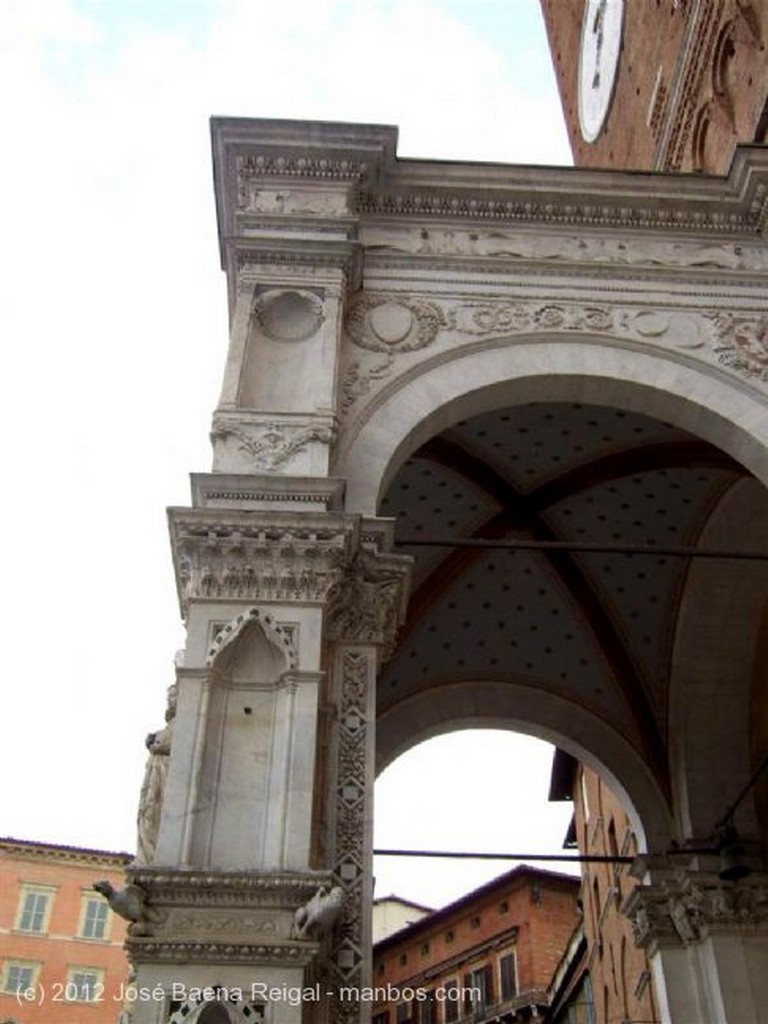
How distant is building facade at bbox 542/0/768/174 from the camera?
13.9 meters

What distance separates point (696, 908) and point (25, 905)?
24363 mm

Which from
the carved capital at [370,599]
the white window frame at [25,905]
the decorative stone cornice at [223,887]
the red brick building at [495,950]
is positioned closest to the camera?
the decorative stone cornice at [223,887]

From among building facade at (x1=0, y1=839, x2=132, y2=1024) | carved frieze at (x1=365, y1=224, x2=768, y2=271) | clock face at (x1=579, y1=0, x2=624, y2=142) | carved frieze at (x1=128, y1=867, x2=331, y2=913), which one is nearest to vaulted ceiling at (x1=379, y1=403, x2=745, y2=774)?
carved frieze at (x1=365, y1=224, x2=768, y2=271)

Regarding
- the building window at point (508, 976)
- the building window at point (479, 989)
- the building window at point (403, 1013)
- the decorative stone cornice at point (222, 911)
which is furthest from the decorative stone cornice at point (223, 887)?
the building window at point (403, 1013)

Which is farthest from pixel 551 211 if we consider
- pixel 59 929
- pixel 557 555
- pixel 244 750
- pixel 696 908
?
pixel 59 929

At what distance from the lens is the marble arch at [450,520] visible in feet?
22.1

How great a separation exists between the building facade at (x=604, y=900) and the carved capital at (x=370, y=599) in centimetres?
868

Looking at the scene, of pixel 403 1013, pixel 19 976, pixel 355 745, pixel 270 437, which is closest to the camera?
pixel 355 745

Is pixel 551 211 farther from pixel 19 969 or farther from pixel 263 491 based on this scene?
pixel 19 969

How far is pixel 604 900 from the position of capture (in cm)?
2078

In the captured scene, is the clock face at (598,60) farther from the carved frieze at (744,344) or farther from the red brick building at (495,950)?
the red brick building at (495,950)

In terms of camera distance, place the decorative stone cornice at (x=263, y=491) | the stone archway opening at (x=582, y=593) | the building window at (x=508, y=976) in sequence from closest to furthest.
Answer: the decorative stone cornice at (x=263, y=491) → the stone archway opening at (x=582, y=593) → the building window at (x=508, y=976)

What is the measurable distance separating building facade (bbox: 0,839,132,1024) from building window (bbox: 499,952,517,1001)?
10.3 m

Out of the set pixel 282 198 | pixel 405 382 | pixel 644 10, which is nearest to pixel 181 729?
pixel 405 382
